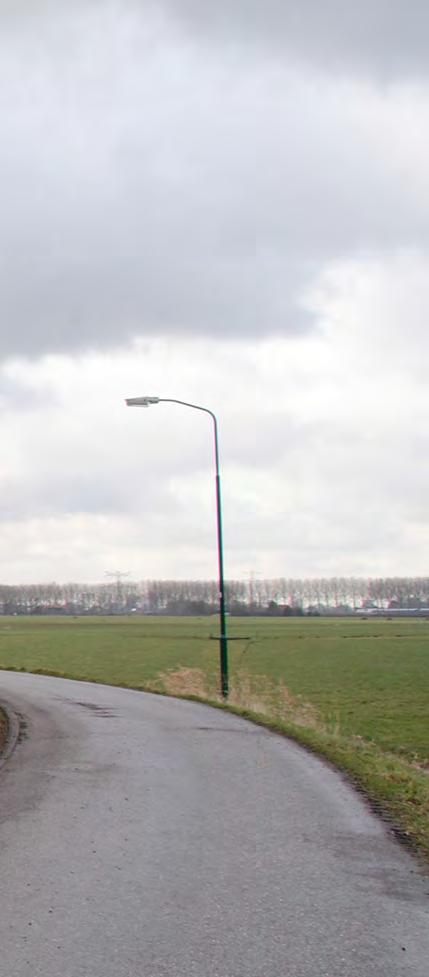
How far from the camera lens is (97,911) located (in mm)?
6754

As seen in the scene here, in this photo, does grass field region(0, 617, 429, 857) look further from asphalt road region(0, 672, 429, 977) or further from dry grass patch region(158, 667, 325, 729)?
asphalt road region(0, 672, 429, 977)

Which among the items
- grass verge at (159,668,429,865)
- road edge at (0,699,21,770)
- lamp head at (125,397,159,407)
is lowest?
grass verge at (159,668,429,865)

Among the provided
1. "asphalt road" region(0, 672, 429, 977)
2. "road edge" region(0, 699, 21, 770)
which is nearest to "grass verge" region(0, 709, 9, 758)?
"road edge" region(0, 699, 21, 770)

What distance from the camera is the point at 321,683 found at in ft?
148

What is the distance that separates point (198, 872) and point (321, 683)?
38.2 metres

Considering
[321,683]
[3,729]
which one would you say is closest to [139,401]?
[3,729]

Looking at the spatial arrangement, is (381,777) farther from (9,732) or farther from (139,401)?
(139,401)

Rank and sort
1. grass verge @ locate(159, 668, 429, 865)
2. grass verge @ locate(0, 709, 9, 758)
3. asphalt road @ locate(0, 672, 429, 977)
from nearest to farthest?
asphalt road @ locate(0, 672, 429, 977) → grass verge @ locate(159, 668, 429, 865) → grass verge @ locate(0, 709, 9, 758)

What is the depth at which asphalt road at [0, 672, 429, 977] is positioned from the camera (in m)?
5.92

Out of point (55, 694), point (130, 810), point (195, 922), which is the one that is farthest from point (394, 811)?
point (55, 694)

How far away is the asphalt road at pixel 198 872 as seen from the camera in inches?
233

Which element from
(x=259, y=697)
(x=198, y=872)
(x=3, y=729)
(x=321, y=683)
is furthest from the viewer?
(x=321, y=683)

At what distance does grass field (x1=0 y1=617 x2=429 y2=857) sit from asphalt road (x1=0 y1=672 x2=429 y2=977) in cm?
108

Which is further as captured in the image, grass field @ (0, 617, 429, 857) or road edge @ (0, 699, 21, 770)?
road edge @ (0, 699, 21, 770)
